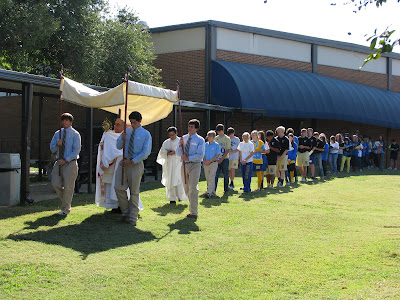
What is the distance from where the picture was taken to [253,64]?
28.6m

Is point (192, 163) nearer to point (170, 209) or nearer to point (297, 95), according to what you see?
point (170, 209)

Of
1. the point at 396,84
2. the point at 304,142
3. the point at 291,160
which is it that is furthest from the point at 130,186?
the point at 396,84

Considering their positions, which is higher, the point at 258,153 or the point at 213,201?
the point at 258,153

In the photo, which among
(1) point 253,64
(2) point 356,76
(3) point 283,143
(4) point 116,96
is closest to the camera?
(4) point 116,96

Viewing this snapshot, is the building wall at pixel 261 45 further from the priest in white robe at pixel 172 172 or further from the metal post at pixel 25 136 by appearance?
the metal post at pixel 25 136

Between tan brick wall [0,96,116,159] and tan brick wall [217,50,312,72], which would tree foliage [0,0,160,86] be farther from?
tan brick wall [217,50,312,72]

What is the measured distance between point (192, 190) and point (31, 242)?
3.33 meters

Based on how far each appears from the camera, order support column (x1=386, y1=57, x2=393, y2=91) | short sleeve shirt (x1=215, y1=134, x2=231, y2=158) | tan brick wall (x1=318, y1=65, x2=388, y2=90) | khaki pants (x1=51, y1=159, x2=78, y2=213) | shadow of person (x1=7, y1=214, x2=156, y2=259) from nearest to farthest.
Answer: shadow of person (x1=7, y1=214, x2=156, y2=259)
khaki pants (x1=51, y1=159, x2=78, y2=213)
short sleeve shirt (x1=215, y1=134, x2=231, y2=158)
tan brick wall (x1=318, y1=65, x2=388, y2=90)
support column (x1=386, y1=57, x2=393, y2=91)

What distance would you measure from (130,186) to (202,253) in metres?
2.43

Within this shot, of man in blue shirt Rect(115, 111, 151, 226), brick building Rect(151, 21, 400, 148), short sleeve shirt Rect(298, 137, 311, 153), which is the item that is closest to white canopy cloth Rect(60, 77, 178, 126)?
man in blue shirt Rect(115, 111, 151, 226)

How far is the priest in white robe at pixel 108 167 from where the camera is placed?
958 cm

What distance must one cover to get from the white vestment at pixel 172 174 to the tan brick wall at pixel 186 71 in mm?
15267

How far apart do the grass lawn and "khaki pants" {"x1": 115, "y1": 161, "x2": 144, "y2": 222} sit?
340mm

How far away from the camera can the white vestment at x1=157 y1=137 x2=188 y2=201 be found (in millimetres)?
11484
